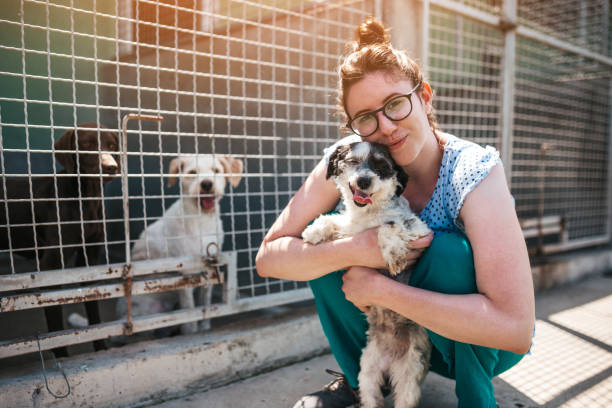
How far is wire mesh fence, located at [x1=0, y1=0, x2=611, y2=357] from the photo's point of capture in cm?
210

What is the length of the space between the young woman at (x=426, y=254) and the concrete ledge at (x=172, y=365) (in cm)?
58

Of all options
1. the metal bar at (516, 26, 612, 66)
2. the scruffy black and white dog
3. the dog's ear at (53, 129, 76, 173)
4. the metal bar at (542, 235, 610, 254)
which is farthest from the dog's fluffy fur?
the metal bar at (542, 235, 610, 254)

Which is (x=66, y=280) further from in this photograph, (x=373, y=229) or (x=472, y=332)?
(x=472, y=332)

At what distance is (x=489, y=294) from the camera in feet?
4.66

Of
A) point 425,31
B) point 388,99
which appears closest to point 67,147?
point 388,99

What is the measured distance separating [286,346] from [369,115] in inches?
61.1

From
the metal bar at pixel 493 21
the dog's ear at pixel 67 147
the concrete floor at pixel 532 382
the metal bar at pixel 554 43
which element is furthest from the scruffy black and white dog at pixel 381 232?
the metal bar at pixel 554 43

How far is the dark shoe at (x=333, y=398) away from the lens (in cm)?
187

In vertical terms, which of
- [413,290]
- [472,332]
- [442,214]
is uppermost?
[442,214]

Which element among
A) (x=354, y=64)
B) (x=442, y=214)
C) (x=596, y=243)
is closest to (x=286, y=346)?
(x=442, y=214)

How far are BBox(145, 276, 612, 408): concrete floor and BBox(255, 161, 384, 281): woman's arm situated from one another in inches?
28.4

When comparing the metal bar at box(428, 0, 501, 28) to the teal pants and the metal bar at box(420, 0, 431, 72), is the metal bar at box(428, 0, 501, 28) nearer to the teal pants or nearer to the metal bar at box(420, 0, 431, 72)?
the metal bar at box(420, 0, 431, 72)

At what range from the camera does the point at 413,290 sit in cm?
151

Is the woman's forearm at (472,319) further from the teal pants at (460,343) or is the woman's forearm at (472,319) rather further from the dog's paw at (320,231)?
the dog's paw at (320,231)
